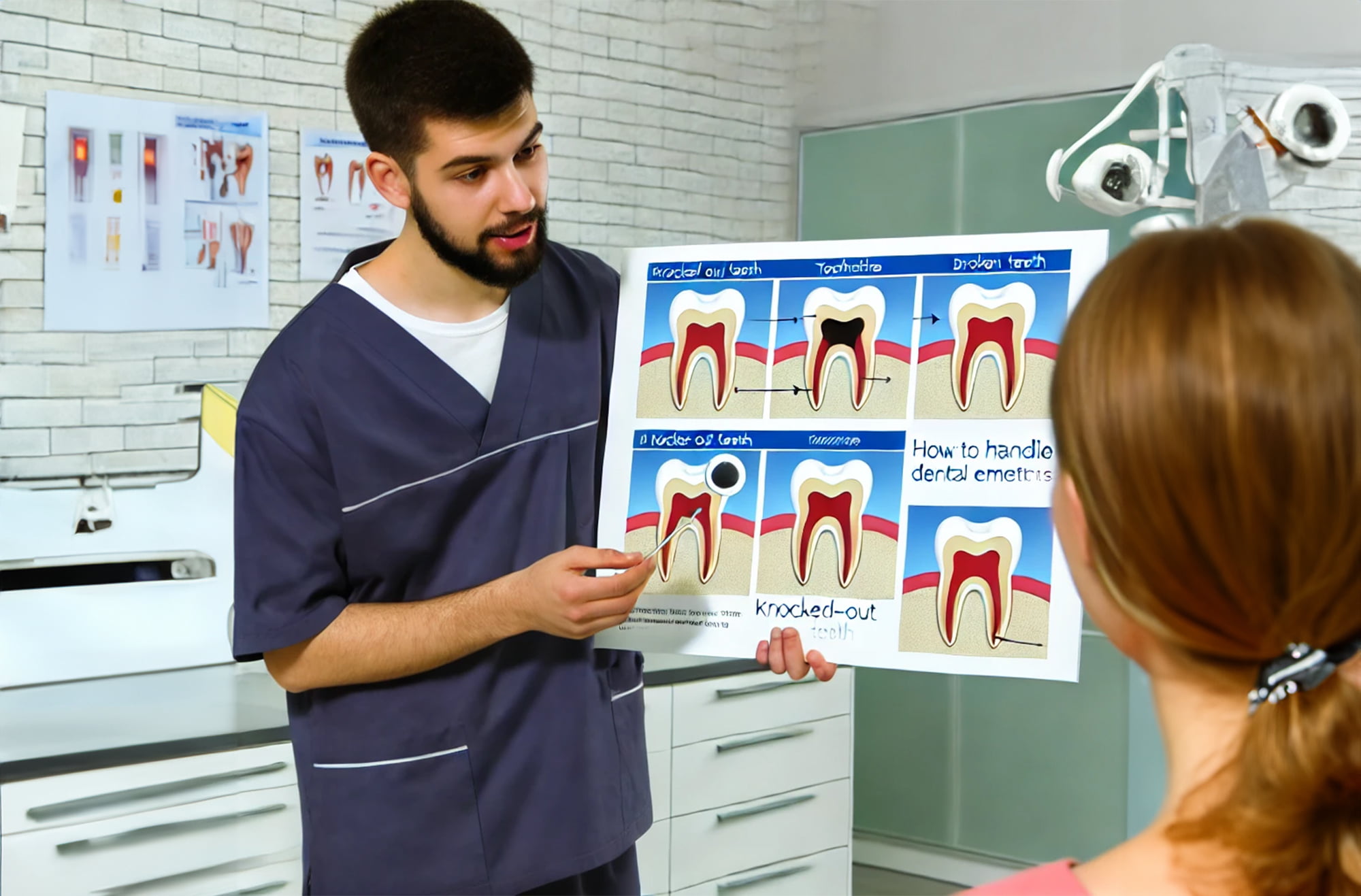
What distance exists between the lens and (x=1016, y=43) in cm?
379

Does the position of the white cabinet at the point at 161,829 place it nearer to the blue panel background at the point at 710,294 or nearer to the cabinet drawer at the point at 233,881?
the cabinet drawer at the point at 233,881

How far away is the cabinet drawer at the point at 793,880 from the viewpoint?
3.06m

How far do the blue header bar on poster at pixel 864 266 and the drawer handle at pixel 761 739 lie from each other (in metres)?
1.67

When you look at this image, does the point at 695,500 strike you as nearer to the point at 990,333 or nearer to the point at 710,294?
the point at 710,294

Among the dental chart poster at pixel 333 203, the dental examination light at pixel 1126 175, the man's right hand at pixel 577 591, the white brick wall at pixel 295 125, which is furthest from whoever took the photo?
the dental chart poster at pixel 333 203

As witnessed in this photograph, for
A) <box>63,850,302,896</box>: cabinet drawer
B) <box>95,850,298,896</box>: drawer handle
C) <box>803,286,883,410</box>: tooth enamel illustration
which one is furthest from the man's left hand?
<box>95,850,298,896</box>: drawer handle

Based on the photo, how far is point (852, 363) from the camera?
157 centimetres

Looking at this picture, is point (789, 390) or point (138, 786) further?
point (138, 786)

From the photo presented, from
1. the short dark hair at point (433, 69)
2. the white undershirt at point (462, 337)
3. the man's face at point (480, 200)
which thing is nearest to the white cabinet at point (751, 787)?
the white undershirt at point (462, 337)

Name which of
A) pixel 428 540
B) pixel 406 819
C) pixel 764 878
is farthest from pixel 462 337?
pixel 764 878

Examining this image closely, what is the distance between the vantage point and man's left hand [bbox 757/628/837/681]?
147cm

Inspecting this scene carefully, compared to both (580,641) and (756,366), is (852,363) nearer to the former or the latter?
(756,366)

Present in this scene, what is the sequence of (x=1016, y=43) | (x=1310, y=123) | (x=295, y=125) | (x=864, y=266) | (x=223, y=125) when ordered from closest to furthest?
1. (x=864, y=266)
2. (x=1310, y=123)
3. (x=223, y=125)
4. (x=295, y=125)
5. (x=1016, y=43)

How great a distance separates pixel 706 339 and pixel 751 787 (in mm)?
1761
